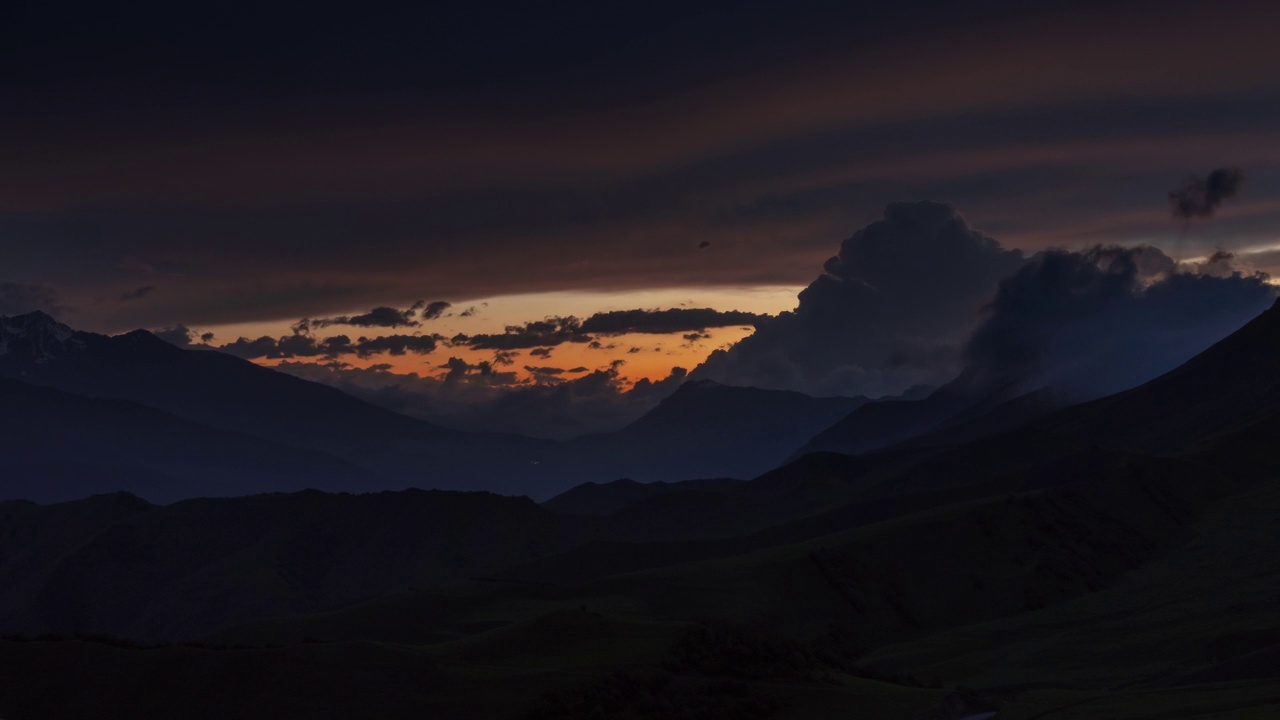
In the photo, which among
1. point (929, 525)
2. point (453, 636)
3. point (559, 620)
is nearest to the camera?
point (559, 620)

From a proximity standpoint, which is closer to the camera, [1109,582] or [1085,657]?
[1085,657]

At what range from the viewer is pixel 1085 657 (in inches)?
5344

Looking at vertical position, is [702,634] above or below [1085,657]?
above

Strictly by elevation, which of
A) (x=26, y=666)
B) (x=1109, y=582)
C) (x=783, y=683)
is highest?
(x=26, y=666)

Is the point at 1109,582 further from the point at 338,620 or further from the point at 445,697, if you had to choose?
the point at 445,697

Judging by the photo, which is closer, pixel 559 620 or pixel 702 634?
pixel 702 634

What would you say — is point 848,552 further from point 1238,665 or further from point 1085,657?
point 1238,665

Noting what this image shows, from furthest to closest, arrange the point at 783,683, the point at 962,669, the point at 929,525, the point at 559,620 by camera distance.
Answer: the point at 929,525 < the point at 962,669 < the point at 559,620 < the point at 783,683

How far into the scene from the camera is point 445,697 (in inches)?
3314

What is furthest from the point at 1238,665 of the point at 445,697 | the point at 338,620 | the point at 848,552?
the point at 338,620

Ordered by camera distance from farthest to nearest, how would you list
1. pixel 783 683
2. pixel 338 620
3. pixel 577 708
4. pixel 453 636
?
pixel 338 620 < pixel 453 636 < pixel 783 683 < pixel 577 708

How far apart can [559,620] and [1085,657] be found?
6100 centimetres

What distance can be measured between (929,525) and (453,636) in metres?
77.2

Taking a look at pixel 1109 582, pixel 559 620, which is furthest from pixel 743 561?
pixel 559 620
